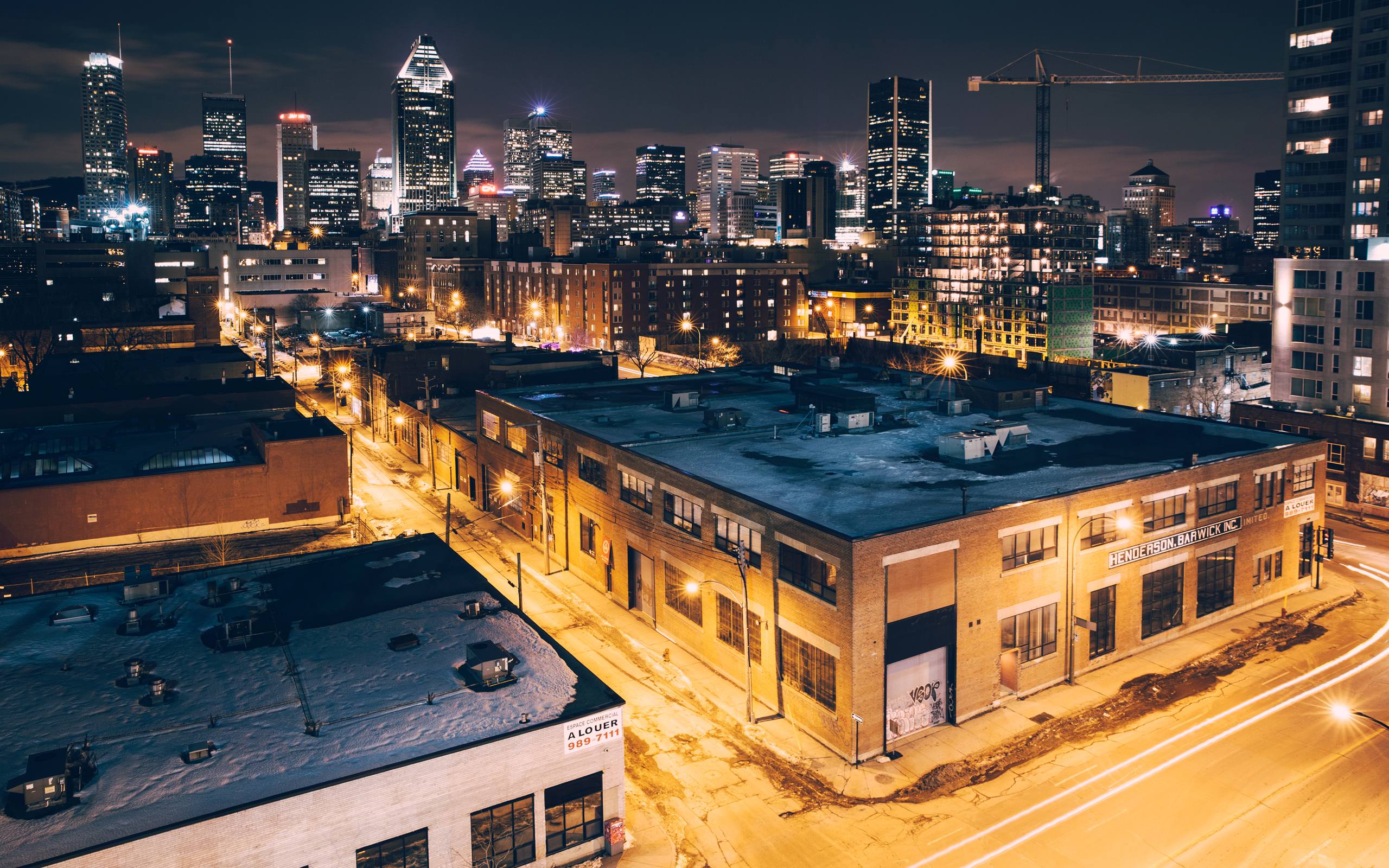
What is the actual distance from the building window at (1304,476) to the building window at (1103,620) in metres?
16.2

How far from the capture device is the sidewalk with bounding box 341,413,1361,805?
1409 inches

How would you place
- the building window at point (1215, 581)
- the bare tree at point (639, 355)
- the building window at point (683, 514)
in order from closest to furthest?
the building window at point (683, 514), the building window at point (1215, 581), the bare tree at point (639, 355)

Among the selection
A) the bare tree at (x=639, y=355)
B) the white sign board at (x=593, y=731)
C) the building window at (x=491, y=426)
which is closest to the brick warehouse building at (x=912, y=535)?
the building window at (x=491, y=426)

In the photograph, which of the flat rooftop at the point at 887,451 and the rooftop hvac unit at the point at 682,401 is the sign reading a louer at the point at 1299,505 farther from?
the rooftop hvac unit at the point at 682,401

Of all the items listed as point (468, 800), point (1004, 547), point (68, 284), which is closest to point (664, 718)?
point (468, 800)

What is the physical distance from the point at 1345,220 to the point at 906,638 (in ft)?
268

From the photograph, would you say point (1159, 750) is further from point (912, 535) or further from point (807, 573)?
point (807, 573)

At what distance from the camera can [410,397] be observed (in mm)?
96312

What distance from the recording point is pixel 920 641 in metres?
38.0

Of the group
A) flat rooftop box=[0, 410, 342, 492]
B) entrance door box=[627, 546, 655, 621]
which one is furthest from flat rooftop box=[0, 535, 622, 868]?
flat rooftop box=[0, 410, 342, 492]

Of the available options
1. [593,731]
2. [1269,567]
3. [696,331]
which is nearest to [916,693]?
[593,731]

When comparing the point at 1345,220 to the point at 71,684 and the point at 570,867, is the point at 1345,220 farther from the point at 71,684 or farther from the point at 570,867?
the point at 71,684

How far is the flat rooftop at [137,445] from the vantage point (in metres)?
62.2

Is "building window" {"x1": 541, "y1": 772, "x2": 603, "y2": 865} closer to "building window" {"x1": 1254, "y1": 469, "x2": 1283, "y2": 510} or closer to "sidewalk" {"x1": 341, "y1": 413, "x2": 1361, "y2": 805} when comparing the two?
"sidewalk" {"x1": 341, "y1": 413, "x2": 1361, "y2": 805}
